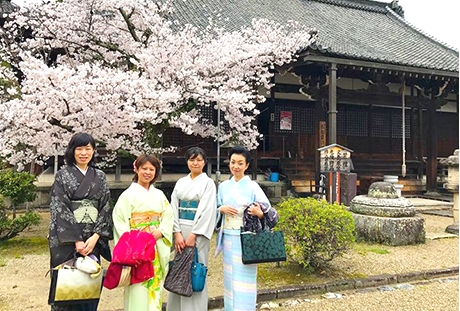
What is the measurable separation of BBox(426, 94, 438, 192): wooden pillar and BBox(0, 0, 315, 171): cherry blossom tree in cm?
917

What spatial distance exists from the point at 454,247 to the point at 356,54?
678 cm

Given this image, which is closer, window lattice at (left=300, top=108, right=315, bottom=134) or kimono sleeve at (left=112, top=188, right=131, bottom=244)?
kimono sleeve at (left=112, top=188, right=131, bottom=244)

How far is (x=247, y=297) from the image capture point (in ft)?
11.2

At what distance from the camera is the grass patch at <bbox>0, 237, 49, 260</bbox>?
6.40 metres

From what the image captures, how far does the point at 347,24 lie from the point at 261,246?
16.3 m

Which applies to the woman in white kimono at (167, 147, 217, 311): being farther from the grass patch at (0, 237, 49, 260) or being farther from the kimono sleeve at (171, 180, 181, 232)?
the grass patch at (0, 237, 49, 260)

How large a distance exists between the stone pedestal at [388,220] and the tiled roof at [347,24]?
497 centimetres

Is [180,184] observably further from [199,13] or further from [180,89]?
[199,13]

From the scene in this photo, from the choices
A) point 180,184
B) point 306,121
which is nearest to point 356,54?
point 306,121

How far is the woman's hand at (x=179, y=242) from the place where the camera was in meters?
3.38

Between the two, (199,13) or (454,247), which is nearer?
(454,247)

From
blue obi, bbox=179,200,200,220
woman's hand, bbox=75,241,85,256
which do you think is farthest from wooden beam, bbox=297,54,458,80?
woman's hand, bbox=75,241,85,256

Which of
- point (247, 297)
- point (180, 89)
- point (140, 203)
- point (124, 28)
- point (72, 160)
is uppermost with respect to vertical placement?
point (124, 28)

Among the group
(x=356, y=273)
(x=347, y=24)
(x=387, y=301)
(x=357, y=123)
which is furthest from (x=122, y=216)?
(x=347, y=24)
